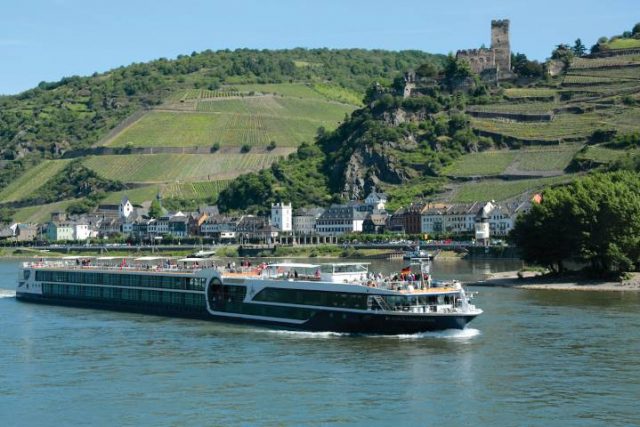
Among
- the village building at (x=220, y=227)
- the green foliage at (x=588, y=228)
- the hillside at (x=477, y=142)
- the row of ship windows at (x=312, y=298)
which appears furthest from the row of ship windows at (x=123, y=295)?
the village building at (x=220, y=227)

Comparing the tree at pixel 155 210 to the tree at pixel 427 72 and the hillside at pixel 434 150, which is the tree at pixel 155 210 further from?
the tree at pixel 427 72

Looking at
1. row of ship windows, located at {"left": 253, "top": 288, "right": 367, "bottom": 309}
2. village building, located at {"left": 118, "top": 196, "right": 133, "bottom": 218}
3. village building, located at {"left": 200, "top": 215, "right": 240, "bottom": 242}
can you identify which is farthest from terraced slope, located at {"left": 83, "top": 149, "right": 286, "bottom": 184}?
row of ship windows, located at {"left": 253, "top": 288, "right": 367, "bottom": 309}

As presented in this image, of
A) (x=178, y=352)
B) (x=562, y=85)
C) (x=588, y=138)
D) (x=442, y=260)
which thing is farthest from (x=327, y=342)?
(x=562, y=85)

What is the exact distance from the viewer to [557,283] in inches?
2810

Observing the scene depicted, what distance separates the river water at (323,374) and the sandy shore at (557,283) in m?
15.0

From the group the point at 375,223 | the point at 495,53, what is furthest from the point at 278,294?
the point at 495,53

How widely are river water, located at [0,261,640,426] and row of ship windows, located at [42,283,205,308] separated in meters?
2.14

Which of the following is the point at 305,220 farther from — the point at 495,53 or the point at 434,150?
the point at 495,53

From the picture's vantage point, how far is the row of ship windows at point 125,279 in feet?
181

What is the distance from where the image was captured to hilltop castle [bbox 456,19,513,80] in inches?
6688

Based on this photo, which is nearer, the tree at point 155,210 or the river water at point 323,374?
the river water at point 323,374

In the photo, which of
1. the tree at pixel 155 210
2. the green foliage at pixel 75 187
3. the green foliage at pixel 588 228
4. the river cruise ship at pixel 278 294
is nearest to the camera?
the river cruise ship at pixel 278 294

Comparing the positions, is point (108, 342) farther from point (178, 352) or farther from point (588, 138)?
point (588, 138)

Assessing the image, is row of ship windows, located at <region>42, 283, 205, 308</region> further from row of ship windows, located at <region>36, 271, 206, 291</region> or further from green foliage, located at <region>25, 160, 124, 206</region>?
green foliage, located at <region>25, 160, 124, 206</region>
